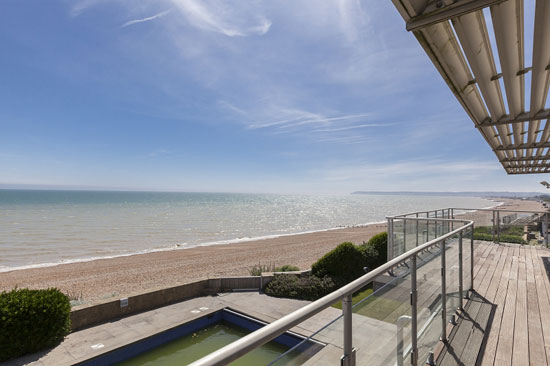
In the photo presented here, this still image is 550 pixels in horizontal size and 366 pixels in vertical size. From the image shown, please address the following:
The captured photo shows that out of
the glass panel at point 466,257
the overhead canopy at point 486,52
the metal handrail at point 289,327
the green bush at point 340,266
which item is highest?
the overhead canopy at point 486,52

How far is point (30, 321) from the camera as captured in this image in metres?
5.26

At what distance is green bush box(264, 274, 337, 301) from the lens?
8148 mm

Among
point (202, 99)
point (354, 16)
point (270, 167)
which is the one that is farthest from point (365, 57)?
point (270, 167)

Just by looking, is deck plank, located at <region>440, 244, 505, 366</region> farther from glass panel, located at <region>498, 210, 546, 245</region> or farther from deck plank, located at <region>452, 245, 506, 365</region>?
glass panel, located at <region>498, 210, 546, 245</region>

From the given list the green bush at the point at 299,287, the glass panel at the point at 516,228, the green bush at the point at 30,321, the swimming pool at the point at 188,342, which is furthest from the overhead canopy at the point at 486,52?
the green bush at the point at 30,321

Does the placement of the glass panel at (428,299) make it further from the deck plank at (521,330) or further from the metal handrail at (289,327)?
the metal handrail at (289,327)

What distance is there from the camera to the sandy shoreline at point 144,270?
12.0 m

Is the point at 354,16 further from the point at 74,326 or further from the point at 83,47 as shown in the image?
the point at 83,47

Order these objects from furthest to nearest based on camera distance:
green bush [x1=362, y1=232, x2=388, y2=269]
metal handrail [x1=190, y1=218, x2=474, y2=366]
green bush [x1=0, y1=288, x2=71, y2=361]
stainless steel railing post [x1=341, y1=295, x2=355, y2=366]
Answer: green bush [x1=362, y1=232, x2=388, y2=269] → green bush [x1=0, y1=288, x2=71, y2=361] → stainless steel railing post [x1=341, y1=295, x2=355, y2=366] → metal handrail [x1=190, y1=218, x2=474, y2=366]

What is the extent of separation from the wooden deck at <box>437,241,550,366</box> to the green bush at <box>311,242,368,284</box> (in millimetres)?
4080

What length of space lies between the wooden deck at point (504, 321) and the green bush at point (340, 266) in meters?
4.08

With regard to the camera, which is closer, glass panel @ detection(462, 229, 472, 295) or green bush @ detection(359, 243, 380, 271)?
glass panel @ detection(462, 229, 472, 295)

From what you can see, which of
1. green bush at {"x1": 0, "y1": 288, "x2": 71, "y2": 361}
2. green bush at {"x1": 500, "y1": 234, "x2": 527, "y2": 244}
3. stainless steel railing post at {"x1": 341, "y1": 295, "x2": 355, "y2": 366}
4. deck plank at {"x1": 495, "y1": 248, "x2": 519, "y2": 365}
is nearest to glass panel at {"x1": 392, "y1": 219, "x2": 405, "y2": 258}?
deck plank at {"x1": 495, "y1": 248, "x2": 519, "y2": 365}

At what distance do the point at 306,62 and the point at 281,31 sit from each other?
9.45 feet
